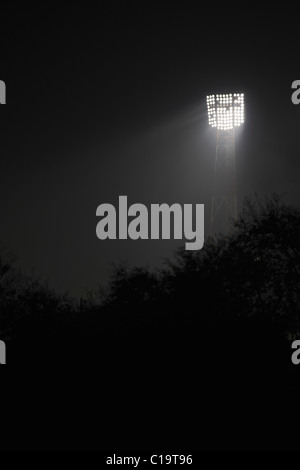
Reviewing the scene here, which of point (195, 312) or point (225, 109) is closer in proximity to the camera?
point (195, 312)

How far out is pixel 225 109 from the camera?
49406mm

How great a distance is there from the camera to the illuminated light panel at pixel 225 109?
48.9 meters

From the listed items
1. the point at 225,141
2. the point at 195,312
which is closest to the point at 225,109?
the point at 225,141

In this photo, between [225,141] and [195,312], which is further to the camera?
[225,141]

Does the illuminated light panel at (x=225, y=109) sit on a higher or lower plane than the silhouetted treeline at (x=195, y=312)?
higher

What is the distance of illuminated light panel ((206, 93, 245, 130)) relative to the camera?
48.9 metres

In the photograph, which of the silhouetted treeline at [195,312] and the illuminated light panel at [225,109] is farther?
the illuminated light panel at [225,109]

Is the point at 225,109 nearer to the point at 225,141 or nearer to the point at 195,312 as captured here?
→ the point at 225,141

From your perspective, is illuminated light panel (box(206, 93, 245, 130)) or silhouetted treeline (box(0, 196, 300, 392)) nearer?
silhouetted treeline (box(0, 196, 300, 392))

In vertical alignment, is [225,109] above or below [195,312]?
above

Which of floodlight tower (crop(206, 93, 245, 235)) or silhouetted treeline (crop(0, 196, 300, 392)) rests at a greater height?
floodlight tower (crop(206, 93, 245, 235))

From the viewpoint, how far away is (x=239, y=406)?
17.6 metres
